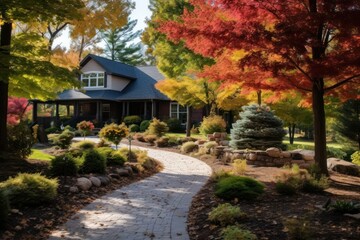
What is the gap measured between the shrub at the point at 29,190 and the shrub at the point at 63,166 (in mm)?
1756

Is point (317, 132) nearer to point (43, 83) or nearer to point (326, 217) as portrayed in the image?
point (326, 217)

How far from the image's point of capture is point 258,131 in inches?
553

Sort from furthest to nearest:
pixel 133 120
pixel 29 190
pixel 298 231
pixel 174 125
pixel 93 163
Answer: pixel 133 120 → pixel 174 125 → pixel 93 163 → pixel 29 190 → pixel 298 231

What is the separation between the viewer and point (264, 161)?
41.9 feet

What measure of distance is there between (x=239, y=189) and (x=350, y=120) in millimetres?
17295

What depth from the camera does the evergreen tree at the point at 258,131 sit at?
13992 millimetres

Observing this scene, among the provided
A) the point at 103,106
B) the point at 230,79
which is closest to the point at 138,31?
the point at 103,106

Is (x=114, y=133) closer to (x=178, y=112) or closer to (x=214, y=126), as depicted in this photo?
(x=214, y=126)

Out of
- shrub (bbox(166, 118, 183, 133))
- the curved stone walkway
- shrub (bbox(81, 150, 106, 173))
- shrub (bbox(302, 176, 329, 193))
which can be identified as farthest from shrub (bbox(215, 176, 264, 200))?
shrub (bbox(166, 118, 183, 133))

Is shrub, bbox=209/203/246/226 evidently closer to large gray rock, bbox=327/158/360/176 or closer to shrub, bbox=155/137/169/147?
large gray rock, bbox=327/158/360/176

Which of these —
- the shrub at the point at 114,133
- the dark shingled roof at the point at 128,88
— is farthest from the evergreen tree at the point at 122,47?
the shrub at the point at 114,133

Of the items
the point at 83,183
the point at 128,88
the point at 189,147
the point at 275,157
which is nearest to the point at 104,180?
the point at 83,183

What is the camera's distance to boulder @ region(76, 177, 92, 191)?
8.20m

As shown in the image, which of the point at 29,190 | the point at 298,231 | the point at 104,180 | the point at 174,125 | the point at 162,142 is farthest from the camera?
the point at 174,125
